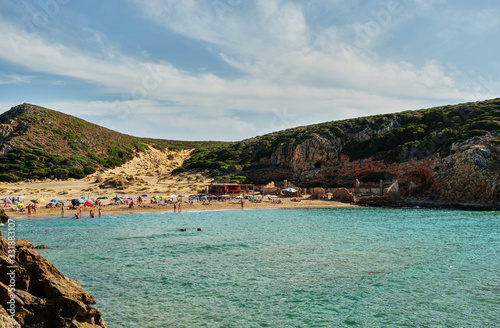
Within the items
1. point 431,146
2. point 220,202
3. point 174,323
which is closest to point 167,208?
point 220,202

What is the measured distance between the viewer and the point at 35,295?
21.7ft

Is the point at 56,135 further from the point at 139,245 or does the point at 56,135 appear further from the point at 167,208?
the point at 139,245

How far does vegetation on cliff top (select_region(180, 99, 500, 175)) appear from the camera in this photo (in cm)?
5447

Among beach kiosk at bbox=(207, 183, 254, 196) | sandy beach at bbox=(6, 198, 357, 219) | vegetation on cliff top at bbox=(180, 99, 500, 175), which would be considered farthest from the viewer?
vegetation on cliff top at bbox=(180, 99, 500, 175)

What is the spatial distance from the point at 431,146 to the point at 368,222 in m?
32.2

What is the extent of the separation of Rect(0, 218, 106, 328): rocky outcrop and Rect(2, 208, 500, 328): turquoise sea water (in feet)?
8.88

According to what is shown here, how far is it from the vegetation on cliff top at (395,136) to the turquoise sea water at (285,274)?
31.5m

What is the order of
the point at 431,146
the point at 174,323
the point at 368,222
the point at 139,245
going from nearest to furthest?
the point at 174,323
the point at 139,245
the point at 368,222
the point at 431,146

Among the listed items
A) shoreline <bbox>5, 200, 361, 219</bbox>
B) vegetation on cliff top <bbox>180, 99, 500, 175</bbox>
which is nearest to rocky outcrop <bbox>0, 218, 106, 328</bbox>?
shoreline <bbox>5, 200, 361, 219</bbox>

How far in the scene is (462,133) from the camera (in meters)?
50.5

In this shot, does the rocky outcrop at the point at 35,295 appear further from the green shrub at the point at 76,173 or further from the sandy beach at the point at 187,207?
the green shrub at the point at 76,173

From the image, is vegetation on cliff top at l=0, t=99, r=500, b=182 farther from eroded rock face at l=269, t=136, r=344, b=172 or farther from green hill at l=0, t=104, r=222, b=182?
eroded rock face at l=269, t=136, r=344, b=172

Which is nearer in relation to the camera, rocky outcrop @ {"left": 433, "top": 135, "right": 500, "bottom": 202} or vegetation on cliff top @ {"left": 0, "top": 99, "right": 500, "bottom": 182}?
rocky outcrop @ {"left": 433, "top": 135, "right": 500, "bottom": 202}

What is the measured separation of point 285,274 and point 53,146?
237 ft
